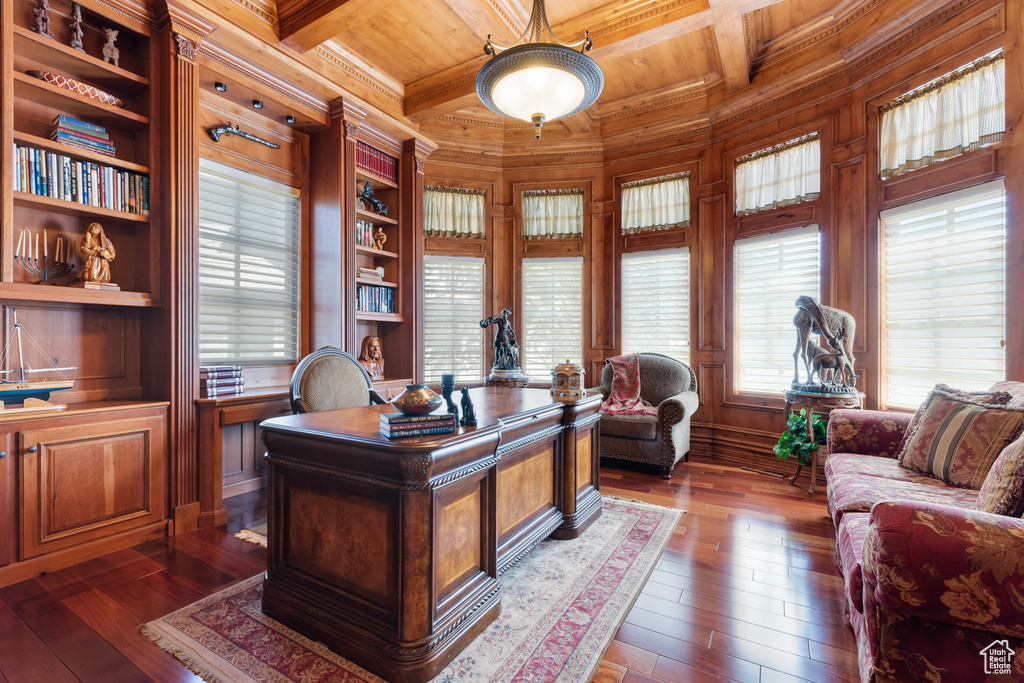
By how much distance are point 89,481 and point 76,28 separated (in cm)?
249

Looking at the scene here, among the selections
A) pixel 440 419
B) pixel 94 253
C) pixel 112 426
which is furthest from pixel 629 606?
pixel 94 253

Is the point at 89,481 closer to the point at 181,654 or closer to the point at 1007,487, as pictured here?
the point at 181,654

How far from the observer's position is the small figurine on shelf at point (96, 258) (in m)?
2.66

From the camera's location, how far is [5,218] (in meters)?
2.31

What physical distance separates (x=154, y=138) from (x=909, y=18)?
16.8 feet

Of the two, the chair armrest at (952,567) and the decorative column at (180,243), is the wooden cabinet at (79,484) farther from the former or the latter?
the chair armrest at (952,567)

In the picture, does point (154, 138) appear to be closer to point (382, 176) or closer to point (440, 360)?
point (382, 176)

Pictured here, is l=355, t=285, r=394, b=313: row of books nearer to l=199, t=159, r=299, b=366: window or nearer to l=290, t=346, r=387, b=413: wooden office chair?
l=199, t=159, r=299, b=366: window

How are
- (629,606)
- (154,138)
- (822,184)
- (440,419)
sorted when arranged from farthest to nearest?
(822,184) → (154,138) → (629,606) → (440,419)

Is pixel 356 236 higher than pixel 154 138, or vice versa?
pixel 154 138

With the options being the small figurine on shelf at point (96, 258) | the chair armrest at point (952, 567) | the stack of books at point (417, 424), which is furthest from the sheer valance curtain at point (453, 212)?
the chair armrest at point (952, 567)

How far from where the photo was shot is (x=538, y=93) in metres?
2.41

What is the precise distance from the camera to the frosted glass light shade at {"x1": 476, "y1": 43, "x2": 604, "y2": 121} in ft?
7.29

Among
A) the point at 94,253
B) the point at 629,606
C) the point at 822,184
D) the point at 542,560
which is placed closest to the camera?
the point at 629,606
